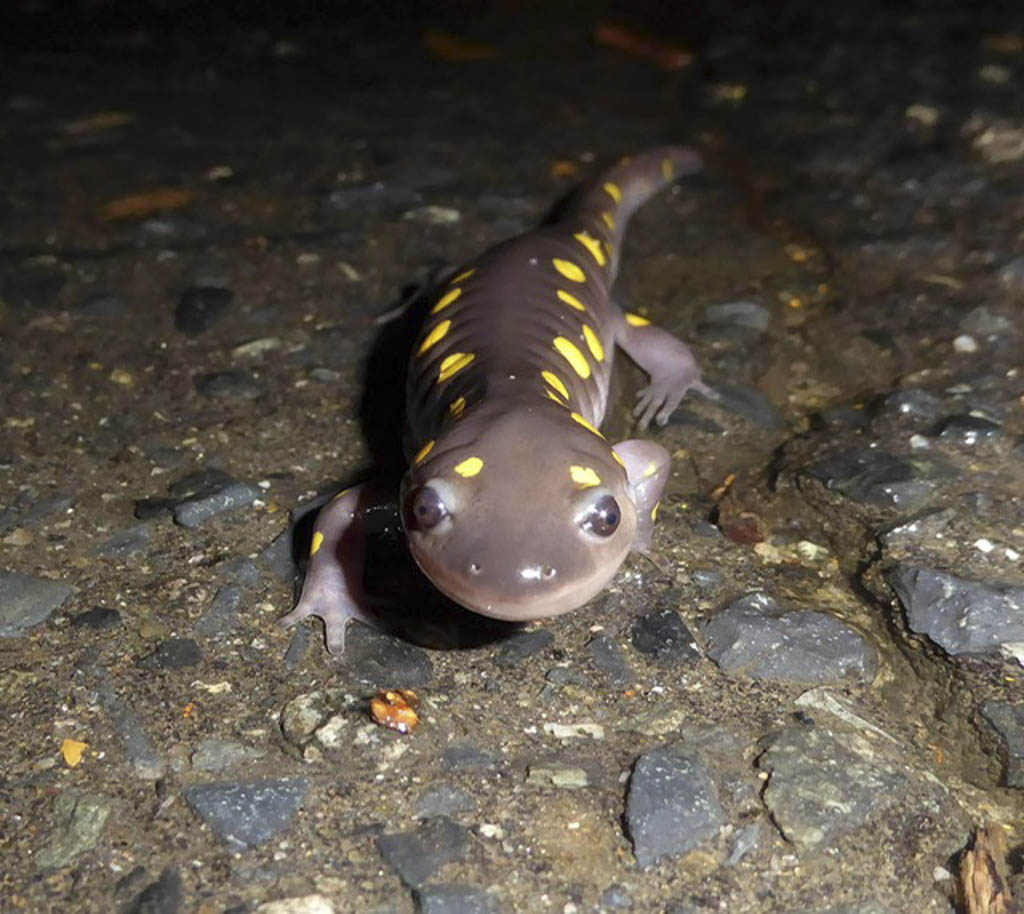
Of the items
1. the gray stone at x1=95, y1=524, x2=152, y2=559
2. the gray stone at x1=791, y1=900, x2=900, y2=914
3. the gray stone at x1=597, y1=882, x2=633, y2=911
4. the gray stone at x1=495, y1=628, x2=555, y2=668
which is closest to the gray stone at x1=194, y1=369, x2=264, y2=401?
the gray stone at x1=95, y1=524, x2=152, y2=559

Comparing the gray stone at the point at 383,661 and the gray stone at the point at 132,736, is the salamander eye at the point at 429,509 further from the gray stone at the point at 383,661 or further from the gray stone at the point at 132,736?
the gray stone at the point at 132,736

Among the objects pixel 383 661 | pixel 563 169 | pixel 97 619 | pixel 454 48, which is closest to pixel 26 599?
pixel 97 619

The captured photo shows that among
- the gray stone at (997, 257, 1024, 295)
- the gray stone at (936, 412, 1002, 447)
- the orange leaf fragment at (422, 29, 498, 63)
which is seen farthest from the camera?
the orange leaf fragment at (422, 29, 498, 63)

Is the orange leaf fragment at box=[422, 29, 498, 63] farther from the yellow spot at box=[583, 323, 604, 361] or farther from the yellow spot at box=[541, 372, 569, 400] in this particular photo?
the yellow spot at box=[541, 372, 569, 400]

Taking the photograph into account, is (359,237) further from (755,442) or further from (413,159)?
(755,442)

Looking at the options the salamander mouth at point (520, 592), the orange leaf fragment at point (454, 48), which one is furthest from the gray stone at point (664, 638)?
the orange leaf fragment at point (454, 48)

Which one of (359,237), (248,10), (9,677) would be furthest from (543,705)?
(248,10)

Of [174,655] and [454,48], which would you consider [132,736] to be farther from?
[454,48]
